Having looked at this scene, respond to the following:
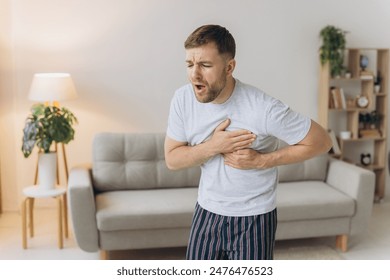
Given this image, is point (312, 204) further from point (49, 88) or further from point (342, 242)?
point (49, 88)

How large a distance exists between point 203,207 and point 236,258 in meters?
0.16

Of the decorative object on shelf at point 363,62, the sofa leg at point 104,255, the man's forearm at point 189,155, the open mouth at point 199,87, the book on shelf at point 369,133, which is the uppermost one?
the decorative object on shelf at point 363,62

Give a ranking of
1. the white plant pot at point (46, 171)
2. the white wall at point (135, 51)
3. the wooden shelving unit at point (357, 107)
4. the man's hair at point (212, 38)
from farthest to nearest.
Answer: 1. the wooden shelving unit at point (357, 107)
2. the white plant pot at point (46, 171)
3. the white wall at point (135, 51)
4. the man's hair at point (212, 38)

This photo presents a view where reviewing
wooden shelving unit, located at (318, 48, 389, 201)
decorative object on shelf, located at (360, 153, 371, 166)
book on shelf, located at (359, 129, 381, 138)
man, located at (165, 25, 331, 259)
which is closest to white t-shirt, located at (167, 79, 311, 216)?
man, located at (165, 25, 331, 259)

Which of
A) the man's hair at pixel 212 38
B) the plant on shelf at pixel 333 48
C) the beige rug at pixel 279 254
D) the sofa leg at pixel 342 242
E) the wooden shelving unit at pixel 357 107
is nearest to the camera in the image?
the man's hair at pixel 212 38

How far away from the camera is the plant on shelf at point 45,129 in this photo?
2.91 metres

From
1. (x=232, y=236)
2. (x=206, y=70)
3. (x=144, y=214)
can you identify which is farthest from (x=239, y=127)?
(x=144, y=214)

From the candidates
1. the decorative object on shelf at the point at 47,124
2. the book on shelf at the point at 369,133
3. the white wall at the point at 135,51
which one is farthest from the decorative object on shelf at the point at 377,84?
the decorative object on shelf at the point at 47,124

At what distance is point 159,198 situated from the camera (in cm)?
286

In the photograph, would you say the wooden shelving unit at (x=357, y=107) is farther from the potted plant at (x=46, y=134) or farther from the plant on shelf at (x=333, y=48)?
the potted plant at (x=46, y=134)

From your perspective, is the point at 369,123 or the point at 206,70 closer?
the point at 206,70

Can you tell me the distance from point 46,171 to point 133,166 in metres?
0.47

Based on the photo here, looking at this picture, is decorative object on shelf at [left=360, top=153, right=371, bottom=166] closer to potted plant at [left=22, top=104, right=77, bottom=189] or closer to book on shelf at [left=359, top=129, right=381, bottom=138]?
book on shelf at [left=359, top=129, right=381, bottom=138]

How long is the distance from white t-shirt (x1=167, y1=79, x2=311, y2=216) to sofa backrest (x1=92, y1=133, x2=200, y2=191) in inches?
61.6
